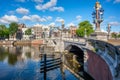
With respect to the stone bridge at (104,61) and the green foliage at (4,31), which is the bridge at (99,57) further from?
the green foliage at (4,31)

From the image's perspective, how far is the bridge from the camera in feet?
36.9

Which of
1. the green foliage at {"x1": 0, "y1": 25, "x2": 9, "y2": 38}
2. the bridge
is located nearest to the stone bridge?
the bridge

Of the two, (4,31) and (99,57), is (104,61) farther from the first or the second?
(4,31)

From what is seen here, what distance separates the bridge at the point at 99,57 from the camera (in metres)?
11.2

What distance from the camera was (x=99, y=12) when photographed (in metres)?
33.6

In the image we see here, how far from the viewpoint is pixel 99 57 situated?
18844 mm

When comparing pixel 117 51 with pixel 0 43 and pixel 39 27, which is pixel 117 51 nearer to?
pixel 0 43

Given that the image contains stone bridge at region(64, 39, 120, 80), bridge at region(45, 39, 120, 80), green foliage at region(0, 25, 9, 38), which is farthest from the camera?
green foliage at region(0, 25, 9, 38)

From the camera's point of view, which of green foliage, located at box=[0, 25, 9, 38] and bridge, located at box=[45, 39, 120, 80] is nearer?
bridge, located at box=[45, 39, 120, 80]

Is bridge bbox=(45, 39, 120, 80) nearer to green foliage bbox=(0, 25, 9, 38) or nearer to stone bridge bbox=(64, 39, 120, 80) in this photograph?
stone bridge bbox=(64, 39, 120, 80)

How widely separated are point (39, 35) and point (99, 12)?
127 meters

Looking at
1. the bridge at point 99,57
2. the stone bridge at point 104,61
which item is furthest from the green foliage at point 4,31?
the stone bridge at point 104,61

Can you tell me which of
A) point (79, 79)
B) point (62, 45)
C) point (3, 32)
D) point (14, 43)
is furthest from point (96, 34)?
point (3, 32)

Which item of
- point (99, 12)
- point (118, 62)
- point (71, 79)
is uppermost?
point (99, 12)
